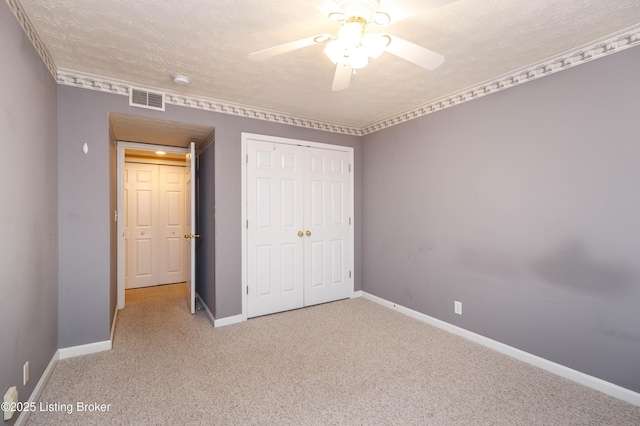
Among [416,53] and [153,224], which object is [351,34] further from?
[153,224]

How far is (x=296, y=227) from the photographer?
3.86 meters

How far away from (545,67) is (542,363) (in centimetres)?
237

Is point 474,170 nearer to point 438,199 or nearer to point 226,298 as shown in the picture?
point 438,199

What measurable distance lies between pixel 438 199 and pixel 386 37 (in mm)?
2119

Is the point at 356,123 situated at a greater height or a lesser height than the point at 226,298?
greater

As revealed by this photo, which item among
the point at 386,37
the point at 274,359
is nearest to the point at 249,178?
the point at 274,359

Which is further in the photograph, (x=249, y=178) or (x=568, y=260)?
(x=249, y=178)

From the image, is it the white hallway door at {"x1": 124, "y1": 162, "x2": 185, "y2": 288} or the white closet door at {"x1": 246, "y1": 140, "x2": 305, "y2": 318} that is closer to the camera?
the white closet door at {"x1": 246, "y1": 140, "x2": 305, "y2": 318}

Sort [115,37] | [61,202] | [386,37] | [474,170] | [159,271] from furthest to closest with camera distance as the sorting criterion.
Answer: [159,271], [474,170], [61,202], [115,37], [386,37]

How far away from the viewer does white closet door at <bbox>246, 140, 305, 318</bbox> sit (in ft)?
11.7

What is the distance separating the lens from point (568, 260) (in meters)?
2.29

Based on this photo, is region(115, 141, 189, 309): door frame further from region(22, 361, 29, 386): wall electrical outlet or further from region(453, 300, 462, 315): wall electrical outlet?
region(453, 300, 462, 315): wall electrical outlet

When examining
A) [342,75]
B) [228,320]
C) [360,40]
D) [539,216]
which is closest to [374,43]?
[360,40]

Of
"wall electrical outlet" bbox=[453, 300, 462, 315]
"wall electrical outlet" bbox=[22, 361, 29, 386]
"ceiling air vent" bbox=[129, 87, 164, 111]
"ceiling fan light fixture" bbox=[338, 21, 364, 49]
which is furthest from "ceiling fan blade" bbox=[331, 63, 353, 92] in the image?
"wall electrical outlet" bbox=[22, 361, 29, 386]
